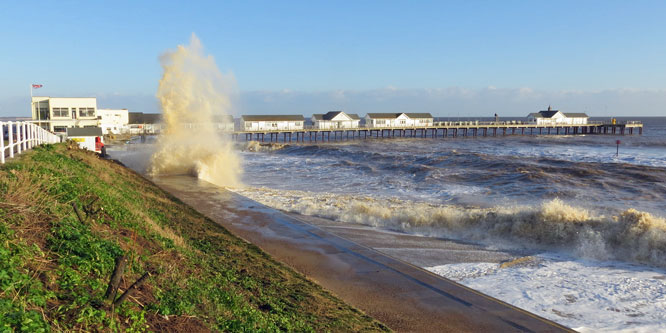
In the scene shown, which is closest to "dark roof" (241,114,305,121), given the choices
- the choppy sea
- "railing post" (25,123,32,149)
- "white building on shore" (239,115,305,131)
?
"white building on shore" (239,115,305,131)

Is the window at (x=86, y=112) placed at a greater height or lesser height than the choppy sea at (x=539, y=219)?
greater

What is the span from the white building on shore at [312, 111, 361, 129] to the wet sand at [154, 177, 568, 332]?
6690cm

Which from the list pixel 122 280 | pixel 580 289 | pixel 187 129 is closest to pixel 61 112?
pixel 187 129

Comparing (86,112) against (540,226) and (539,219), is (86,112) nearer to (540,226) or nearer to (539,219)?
(539,219)

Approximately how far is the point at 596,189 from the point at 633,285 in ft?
60.6

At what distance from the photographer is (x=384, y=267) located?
1120 cm

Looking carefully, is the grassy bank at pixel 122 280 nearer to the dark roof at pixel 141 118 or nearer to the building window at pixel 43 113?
the building window at pixel 43 113

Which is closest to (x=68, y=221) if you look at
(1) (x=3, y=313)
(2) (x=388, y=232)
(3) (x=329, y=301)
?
(1) (x=3, y=313)

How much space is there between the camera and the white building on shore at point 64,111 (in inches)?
2056

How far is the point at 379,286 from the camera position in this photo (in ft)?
32.5

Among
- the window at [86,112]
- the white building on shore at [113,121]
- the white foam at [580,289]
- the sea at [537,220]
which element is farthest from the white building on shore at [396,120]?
the white foam at [580,289]

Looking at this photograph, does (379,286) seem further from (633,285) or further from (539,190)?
(539,190)

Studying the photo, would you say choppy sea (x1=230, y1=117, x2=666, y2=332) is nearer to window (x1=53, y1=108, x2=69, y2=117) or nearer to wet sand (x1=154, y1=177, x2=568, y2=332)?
wet sand (x1=154, y1=177, x2=568, y2=332)

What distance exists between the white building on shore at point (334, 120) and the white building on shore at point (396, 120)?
2962 millimetres
